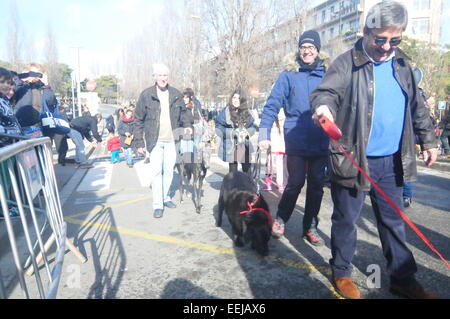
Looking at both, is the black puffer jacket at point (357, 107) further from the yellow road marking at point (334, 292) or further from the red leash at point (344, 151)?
the yellow road marking at point (334, 292)

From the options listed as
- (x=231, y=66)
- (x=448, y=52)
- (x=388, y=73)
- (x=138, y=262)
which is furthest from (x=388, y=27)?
(x=448, y=52)

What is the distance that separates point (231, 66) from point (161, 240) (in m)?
16.4

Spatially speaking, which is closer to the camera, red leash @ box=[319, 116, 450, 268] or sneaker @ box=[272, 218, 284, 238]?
red leash @ box=[319, 116, 450, 268]

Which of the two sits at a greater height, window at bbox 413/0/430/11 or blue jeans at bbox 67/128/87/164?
window at bbox 413/0/430/11

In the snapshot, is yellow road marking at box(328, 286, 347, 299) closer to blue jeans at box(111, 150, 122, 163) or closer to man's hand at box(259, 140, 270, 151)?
man's hand at box(259, 140, 270, 151)

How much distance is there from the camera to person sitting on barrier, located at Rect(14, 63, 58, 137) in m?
5.27

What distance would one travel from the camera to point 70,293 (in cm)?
262

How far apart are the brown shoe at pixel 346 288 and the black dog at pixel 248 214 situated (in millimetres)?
842

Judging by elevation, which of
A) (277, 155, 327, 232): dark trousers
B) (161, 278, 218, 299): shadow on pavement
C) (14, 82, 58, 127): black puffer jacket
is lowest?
(161, 278, 218, 299): shadow on pavement

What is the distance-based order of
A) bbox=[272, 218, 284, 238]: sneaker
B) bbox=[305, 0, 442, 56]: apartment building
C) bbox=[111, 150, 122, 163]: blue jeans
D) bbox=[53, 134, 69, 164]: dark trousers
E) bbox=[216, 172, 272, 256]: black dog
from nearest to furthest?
A: bbox=[216, 172, 272, 256]: black dog < bbox=[272, 218, 284, 238]: sneaker < bbox=[53, 134, 69, 164]: dark trousers < bbox=[111, 150, 122, 163]: blue jeans < bbox=[305, 0, 442, 56]: apartment building

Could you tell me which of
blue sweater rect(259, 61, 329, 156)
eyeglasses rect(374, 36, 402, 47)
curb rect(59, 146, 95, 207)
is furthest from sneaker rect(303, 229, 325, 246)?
curb rect(59, 146, 95, 207)

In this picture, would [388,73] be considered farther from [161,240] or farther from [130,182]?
[130,182]

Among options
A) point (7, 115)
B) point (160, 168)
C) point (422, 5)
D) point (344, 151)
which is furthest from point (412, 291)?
point (422, 5)

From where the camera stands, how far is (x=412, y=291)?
2.44 m
